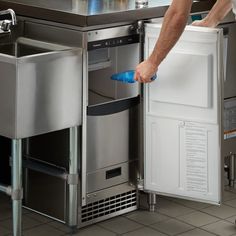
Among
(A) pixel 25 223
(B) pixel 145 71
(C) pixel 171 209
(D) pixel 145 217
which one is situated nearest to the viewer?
(B) pixel 145 71

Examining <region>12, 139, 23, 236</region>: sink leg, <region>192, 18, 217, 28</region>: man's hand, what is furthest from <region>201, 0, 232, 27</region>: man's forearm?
<region>12, 139, 23, 236</region>: sink leg

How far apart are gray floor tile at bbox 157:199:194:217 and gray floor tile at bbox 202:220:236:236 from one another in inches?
8.1

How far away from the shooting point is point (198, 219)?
153 inches

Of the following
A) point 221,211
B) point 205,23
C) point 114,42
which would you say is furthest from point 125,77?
point 221,211

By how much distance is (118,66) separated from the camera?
382 cm

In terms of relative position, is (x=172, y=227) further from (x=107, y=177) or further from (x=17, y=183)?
(x=17, y=183)

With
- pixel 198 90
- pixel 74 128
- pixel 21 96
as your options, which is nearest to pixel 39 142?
pixel 74 128

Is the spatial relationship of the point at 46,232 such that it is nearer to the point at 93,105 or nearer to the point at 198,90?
the point at 93,105

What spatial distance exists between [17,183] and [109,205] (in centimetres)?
62

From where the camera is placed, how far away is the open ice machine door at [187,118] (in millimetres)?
3502

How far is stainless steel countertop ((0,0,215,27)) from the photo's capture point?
3533mm

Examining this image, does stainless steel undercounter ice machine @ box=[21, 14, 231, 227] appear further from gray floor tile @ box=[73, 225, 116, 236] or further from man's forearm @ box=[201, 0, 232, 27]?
man's forearm @ box=[201, 0, 232, 27]

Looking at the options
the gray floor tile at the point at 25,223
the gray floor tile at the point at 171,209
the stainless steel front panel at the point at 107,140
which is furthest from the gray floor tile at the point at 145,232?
the gray floor tile at the point at 25,223

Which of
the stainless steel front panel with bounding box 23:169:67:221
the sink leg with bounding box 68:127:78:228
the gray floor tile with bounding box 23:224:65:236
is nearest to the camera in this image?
the sink leg with bounding box 68:127:78:228
